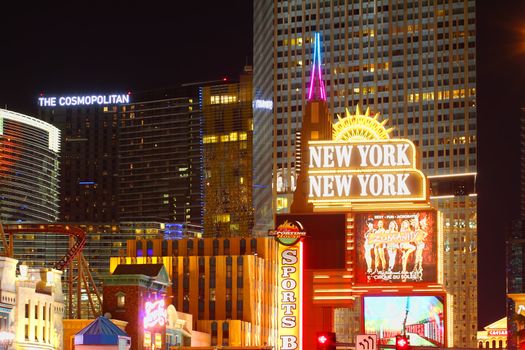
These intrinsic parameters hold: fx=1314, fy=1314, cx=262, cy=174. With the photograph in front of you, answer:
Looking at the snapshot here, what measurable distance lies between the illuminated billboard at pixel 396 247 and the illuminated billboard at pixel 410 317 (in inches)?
68.6

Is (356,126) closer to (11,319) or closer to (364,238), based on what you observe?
(364,238)

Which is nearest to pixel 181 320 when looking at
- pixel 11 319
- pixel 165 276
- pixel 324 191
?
pixel 165 276

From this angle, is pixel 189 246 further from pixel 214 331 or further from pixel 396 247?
pixel 396 247

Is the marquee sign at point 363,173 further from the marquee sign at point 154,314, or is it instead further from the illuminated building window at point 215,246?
the illuminated building window at point 215,246

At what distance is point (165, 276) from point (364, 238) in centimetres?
1808

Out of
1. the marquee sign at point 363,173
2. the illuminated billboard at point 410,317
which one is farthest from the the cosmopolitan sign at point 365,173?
the illuminated billboard at point 410,317

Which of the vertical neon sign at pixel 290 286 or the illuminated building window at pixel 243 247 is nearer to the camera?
the vertical neon sign at pixel 290 286

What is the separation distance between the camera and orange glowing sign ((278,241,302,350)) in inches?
3930

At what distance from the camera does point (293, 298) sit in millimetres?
102000

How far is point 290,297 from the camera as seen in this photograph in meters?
102

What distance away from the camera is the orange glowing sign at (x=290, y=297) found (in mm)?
99812

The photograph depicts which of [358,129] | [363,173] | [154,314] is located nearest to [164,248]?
[358,129]

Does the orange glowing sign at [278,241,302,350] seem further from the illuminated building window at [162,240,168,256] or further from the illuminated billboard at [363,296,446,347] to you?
the illuminated building window at [162,240,168,256]

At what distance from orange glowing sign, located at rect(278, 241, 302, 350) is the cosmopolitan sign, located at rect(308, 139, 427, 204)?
1387 centimetres
